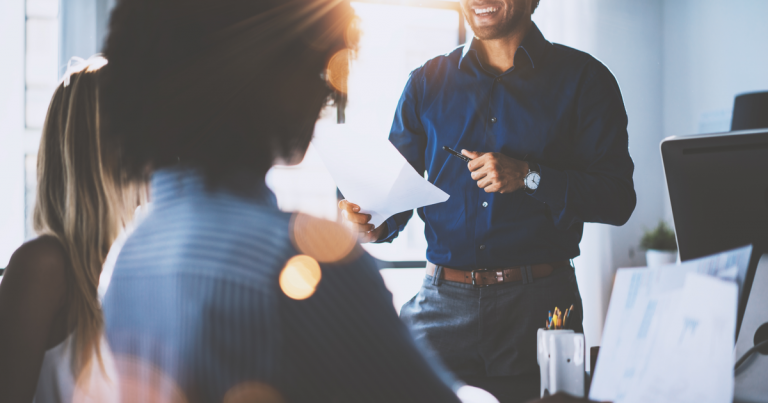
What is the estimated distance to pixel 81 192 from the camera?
3.36ft

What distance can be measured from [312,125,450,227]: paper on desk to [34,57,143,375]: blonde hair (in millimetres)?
433

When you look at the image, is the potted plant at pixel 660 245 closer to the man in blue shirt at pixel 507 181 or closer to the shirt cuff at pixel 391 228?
the man in blue shirt at pixel 507 181

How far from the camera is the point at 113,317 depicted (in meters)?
0.53

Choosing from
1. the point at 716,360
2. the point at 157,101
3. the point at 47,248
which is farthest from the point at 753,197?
the point at 47,248

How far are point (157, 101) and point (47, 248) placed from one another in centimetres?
57

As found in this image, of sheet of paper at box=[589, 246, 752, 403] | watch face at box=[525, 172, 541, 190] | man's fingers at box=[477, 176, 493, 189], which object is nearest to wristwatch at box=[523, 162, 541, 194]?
watch face at box=[525, 172, 541, 190]

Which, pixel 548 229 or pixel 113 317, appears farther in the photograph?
pixel 548 229

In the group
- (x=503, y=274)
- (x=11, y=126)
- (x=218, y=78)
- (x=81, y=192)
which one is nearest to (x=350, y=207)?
(x=503, y=274)

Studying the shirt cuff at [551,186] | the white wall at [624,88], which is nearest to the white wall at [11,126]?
the shirt cuff at [551,186]

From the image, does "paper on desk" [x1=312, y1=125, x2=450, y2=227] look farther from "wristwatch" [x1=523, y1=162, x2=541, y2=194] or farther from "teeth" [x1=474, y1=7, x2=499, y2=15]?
"teeth" [x1=474, y1=7, x2=499, y2=15]

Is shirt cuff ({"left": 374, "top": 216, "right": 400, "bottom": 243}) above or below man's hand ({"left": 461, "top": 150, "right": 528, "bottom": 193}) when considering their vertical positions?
below

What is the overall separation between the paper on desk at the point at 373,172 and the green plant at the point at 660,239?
3.00m

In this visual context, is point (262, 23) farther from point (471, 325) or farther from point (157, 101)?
point (471, 325)

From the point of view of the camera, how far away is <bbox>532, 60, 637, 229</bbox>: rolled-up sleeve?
1342 mm
